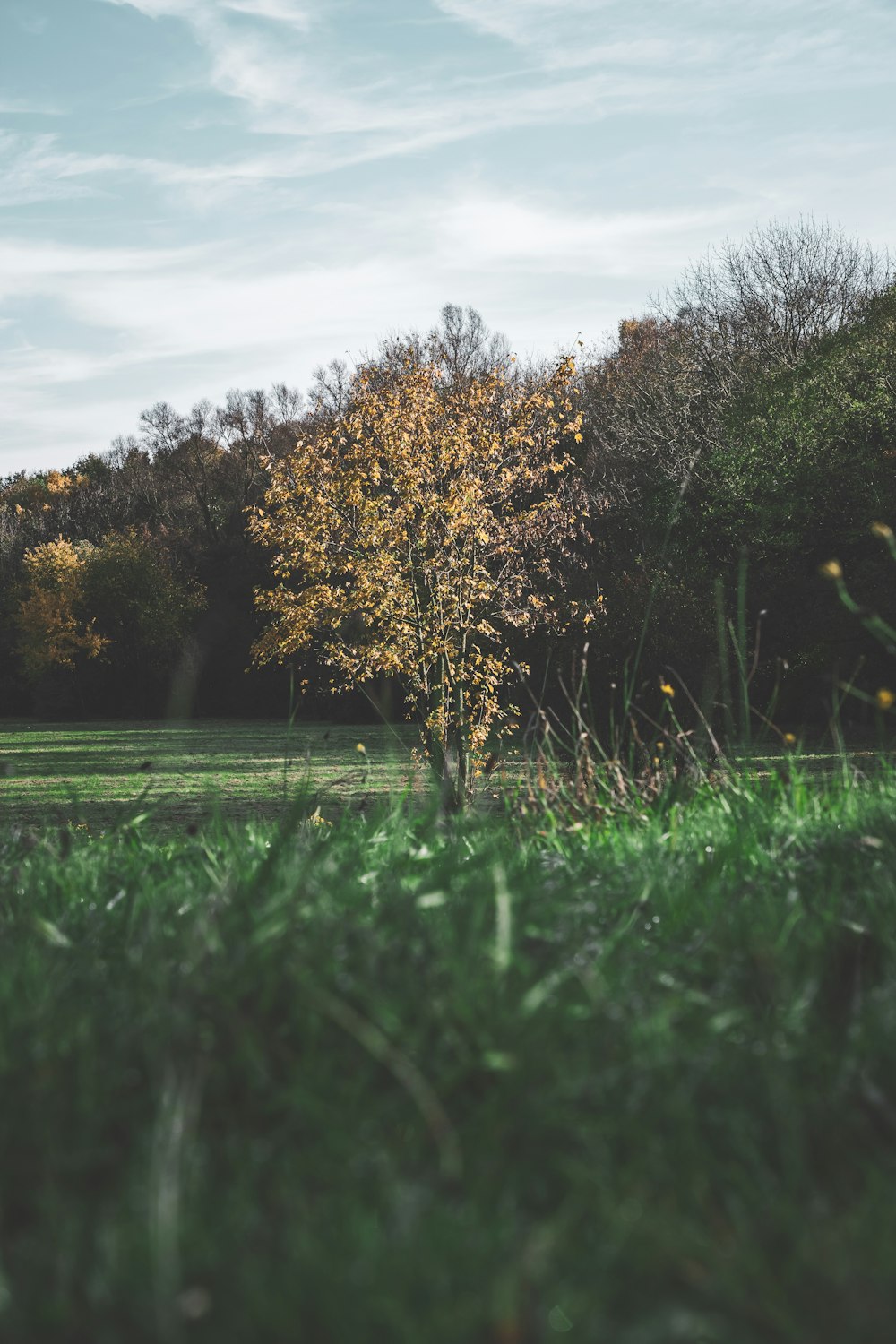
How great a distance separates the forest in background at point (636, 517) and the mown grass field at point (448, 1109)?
1.50m

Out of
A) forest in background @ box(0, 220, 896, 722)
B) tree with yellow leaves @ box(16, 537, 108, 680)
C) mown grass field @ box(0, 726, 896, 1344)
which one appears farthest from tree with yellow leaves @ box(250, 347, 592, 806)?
tree with yellow leaves @ box(16, 537, 108, 680)

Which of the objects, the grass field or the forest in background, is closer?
the grass field

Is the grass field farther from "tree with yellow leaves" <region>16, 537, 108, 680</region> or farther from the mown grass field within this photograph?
"tree with yellow leaves" <region>16, 537, 108, 680</region>

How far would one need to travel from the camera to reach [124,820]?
374cm

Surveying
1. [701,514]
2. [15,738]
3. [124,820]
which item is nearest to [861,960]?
[124,820]

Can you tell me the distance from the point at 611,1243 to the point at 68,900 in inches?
72.4

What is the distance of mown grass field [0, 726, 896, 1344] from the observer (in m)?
1.26

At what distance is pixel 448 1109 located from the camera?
1.74m

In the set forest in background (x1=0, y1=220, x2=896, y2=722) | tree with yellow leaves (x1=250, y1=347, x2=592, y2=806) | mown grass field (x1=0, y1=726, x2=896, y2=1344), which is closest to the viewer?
mown grass field (x1=0, y1=726, x2=896, y2=1344)

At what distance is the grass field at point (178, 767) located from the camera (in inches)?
480

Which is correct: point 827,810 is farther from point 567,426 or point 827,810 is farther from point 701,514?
point 701,514

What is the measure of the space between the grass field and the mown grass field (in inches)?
37.6

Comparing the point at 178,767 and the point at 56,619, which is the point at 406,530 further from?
the point at 56,619

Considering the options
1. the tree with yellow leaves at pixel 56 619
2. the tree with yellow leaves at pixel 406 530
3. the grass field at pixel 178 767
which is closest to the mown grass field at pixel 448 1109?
the grass field at pixel 178 767
